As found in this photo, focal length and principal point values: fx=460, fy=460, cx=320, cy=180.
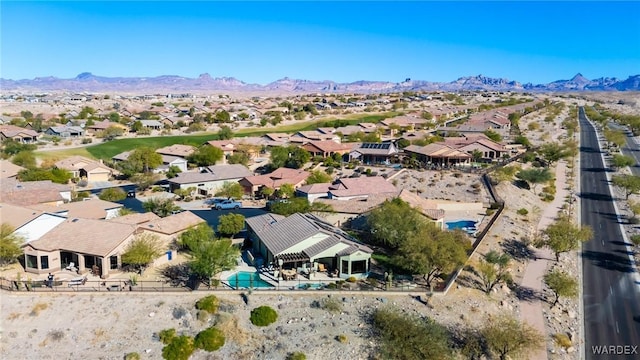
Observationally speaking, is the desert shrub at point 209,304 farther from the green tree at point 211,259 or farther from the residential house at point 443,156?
the residential house at point 443,156

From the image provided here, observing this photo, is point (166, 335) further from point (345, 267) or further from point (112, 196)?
point (112, 196)

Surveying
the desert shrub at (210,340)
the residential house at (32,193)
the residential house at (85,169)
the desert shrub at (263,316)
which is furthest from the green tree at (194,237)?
the residential house at (85,169)

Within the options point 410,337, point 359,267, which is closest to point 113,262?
point 359,267

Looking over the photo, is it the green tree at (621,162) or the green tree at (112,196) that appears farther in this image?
the green tree at (621,162)

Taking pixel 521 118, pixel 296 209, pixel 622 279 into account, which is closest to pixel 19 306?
pixel 296 209

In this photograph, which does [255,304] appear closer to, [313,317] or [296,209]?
[313,317]

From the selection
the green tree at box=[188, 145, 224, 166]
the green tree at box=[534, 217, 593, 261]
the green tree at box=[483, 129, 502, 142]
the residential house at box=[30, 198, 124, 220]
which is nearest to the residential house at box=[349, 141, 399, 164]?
the green tree at box=[188, 145, 224, 166]
